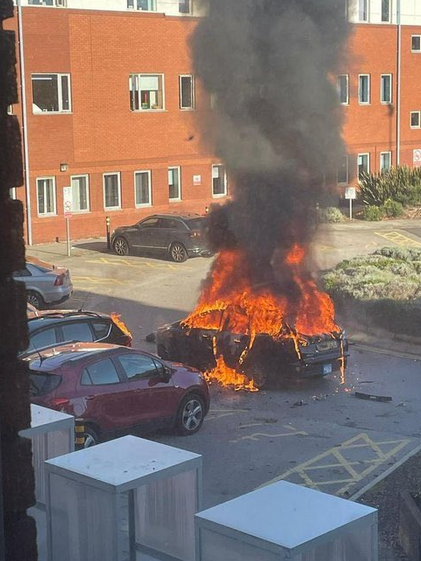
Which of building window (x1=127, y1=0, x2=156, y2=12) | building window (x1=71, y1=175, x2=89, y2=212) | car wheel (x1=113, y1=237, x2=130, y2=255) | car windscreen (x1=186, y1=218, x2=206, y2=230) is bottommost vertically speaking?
car wheel (x1=113, y1=237, x2=130, y2=255)

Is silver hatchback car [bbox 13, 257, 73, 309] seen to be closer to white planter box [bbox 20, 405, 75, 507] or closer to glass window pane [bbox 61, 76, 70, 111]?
glass window pane [bbox 61, 76, 70, 111]

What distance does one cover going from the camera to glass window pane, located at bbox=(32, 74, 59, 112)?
31094 mm

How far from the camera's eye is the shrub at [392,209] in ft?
121

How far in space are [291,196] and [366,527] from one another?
12.5 metres

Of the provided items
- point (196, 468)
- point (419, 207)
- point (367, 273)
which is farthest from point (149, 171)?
point (196, 468)

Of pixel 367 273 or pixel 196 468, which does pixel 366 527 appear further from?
pixel 367 273

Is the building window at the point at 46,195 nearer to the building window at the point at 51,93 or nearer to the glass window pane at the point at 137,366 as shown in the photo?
the building window at the point at 51,93

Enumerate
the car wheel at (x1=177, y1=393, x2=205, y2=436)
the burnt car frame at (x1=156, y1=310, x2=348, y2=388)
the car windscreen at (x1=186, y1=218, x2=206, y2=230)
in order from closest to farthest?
the car wheel at (x1=177, y1=393, x2=205, y2=436)
the burnt car frame at (x1=156, y1=310, x2=348, y2=388)
the car windscreen at (x1=186, y1=218, x2=206, y2=230)

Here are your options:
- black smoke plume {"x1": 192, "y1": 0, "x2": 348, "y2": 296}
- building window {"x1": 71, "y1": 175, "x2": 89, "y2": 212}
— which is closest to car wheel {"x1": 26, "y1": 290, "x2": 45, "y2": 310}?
black smoke plume {"x1": 192, "y1": 0, "x2": 348, "y2": 296}

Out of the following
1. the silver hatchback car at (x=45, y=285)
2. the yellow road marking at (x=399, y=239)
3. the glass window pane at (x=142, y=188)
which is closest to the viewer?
the silver hatchback car at (x=45, y=285)

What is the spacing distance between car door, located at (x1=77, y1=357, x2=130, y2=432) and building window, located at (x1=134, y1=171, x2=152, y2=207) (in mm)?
21702

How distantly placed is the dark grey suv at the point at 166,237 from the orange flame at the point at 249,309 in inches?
376

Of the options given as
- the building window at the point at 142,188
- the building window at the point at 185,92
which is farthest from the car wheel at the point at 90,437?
the building window at the point at 185,92

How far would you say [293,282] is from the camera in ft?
59.8
